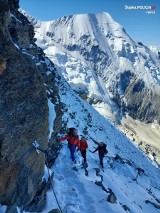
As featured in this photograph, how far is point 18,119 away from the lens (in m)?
9.07

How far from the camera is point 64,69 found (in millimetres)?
155500

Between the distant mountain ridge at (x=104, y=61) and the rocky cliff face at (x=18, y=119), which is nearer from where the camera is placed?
the rocky cliff face at (x=18, y=119)

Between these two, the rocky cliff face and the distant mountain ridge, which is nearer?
the rocky cliff face

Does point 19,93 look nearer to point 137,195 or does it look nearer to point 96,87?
point 137,195

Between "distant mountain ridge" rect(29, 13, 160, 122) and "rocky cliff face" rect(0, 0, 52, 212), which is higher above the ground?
"rocky cliff face" rect(0, 0, 52, 212)

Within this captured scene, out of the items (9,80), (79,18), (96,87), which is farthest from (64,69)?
(9,80)

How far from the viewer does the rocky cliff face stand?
848 centimetres

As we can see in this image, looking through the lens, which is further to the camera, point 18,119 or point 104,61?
point 104,61

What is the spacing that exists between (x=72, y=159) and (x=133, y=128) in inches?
4898

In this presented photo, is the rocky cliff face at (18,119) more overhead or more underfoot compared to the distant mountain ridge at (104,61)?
more overhead

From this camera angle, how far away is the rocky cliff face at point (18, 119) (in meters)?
8.48

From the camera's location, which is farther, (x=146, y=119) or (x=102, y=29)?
(x=102, y=29)

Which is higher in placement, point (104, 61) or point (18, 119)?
point (18, 119)

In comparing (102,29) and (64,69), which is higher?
(102,29)
